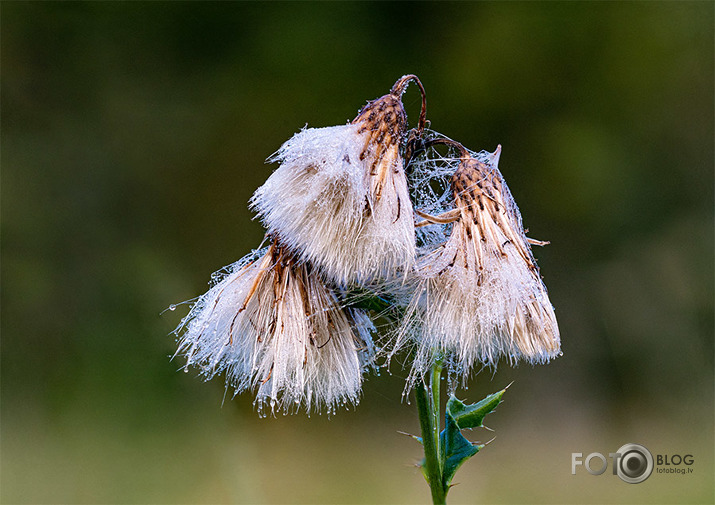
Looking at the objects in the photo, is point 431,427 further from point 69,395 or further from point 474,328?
point 69,395

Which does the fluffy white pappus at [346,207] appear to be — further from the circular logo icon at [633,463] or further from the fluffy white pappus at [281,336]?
the circular logo icon at [633,463]

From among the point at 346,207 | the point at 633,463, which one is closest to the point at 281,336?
the point at 346,207

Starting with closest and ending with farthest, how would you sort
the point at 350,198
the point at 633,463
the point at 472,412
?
the point at 350,198 < the point at 472,412 < the point at 633,463

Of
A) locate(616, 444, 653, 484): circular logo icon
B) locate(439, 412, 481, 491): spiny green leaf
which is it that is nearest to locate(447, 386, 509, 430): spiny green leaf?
locate(439, 412, 481, 491): spiny green leaf

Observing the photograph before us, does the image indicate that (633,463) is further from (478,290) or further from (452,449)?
(478,290)

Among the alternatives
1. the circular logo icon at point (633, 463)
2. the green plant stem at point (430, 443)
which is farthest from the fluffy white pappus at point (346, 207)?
the circular logo icon at point (633, 463)

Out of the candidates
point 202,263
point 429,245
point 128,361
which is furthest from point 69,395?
point 429,245

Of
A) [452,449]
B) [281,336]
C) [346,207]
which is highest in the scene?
[346,207]
